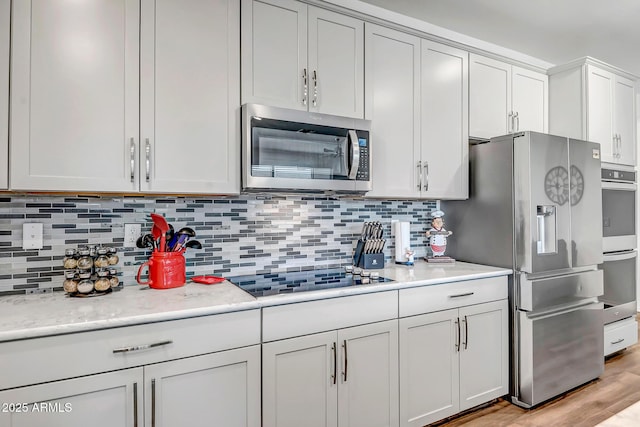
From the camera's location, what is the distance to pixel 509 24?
2967mm

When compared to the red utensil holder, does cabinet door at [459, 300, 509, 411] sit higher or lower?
lower

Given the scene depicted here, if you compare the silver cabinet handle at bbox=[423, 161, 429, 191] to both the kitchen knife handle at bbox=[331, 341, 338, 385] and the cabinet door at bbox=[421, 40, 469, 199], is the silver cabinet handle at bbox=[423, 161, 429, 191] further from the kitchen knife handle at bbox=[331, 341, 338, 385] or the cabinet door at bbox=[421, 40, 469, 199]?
the kitchen knife handle at bbox=[331, 341, 338, 385]

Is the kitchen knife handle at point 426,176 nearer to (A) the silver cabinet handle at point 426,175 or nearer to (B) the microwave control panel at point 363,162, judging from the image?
(A) the silver cabinet handle at point 426,175

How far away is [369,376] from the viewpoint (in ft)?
6.49

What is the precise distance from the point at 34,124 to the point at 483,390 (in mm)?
2780

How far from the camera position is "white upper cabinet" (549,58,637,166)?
10.4 ft

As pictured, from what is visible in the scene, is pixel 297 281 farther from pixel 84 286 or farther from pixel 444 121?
pixel 444 121

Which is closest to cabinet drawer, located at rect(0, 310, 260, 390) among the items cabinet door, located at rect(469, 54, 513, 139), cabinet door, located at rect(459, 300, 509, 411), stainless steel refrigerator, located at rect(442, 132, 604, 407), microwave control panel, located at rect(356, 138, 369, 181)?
microwave control panel, located at rect(356, 138, 369, 181)

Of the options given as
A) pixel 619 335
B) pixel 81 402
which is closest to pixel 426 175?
pixel 81 402

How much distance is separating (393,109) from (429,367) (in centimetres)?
159

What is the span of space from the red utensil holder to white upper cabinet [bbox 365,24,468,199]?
1225 millimetres

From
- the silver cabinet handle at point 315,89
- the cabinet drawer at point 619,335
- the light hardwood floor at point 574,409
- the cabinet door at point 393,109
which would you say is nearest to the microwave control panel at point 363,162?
the cabinet door at point 393,109

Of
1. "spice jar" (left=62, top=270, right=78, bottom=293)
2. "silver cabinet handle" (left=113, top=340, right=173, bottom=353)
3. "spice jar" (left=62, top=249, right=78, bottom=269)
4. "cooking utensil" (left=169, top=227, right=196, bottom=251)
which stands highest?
"cooking utensil" (left=169, top=227, right=196, bottom=251)

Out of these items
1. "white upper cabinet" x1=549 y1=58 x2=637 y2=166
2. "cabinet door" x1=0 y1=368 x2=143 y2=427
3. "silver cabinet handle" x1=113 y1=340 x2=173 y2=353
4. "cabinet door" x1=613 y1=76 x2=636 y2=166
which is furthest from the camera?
"cabinet door" x1=613 y1=76 x2=636 y2=166
